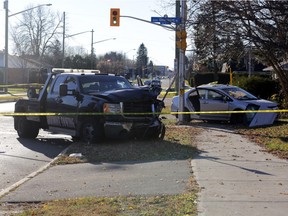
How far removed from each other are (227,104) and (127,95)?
6.09 m

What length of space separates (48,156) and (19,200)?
14.6 feet

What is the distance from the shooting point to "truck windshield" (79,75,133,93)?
41.7 feet

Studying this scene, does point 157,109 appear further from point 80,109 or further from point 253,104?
point 253,104

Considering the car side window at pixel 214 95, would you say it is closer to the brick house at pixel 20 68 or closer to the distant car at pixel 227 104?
the distant car at pixel 227 104

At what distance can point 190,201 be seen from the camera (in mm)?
6375

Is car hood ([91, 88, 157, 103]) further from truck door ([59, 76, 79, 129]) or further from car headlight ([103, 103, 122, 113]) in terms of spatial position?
truck door ([59, 76, 79, 129])

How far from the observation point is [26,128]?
14320 mm

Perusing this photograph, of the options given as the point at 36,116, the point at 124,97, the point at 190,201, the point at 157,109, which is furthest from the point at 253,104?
the point at 190,201

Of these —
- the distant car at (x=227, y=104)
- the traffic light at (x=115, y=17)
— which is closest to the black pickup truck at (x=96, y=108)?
the distant car at (x=227, y=104)

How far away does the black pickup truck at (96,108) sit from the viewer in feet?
38.3

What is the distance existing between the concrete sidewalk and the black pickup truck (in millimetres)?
1571

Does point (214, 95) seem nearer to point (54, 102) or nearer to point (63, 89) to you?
point (54, 102)

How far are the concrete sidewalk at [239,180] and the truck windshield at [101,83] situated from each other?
277 cm

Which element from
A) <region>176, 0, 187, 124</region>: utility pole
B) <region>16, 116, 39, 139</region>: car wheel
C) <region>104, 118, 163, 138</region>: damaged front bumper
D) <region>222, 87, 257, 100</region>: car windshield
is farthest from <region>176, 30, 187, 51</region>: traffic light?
<region>16, 116, 39, 139</region>: car wheel
